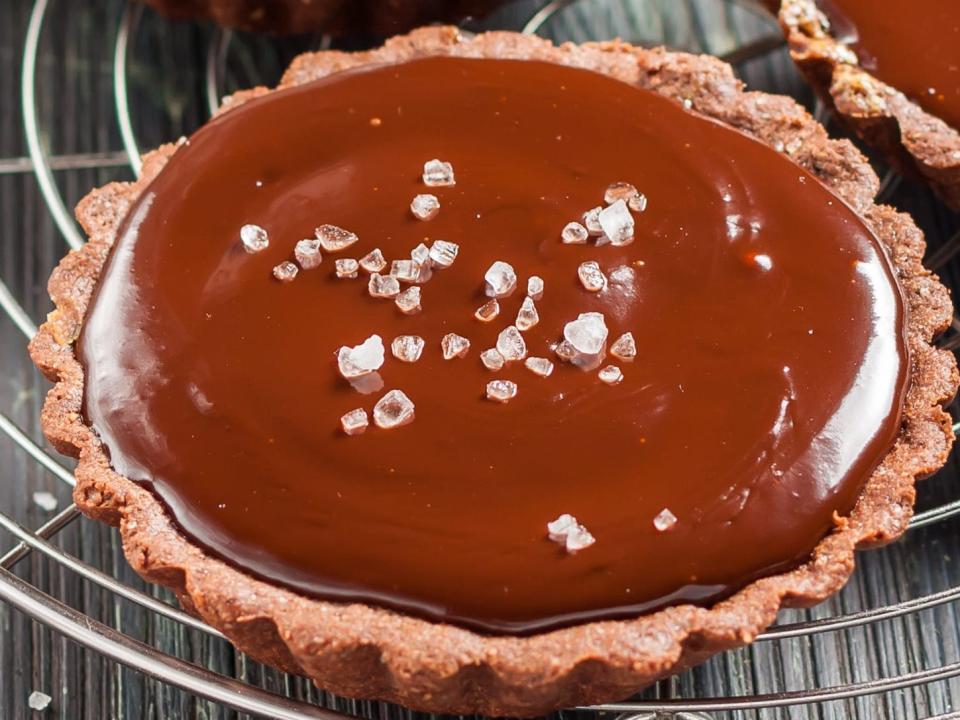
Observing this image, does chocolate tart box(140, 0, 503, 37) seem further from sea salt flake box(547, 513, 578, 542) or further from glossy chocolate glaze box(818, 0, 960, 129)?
sea salt flake box(547, 513, 578, 542)

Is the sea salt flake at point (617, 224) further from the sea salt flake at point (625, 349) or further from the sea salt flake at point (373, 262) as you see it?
the sea salt flake at point (373, 262)

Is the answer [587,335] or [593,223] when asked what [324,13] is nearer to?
[593,223]

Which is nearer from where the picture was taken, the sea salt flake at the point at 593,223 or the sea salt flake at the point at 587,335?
the sea salt flake at the point at 587,335

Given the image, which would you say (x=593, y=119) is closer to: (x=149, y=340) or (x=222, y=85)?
(x=149, y=340)

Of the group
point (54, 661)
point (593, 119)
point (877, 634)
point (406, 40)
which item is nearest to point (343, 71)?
point (406, 40)

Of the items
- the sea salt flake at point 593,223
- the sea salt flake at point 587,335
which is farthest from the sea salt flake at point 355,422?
the sea salt flake at point 593,223

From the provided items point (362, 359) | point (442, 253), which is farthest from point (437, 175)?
point (362, 359)
